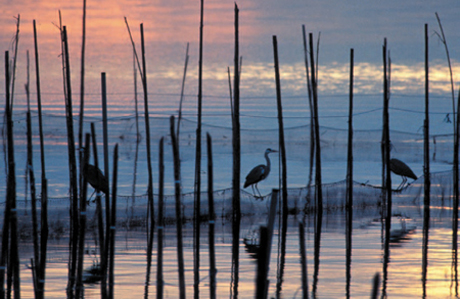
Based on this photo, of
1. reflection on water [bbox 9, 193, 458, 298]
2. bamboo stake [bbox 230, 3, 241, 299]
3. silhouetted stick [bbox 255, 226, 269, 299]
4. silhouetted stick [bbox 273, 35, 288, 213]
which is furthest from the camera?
silhouetted stick [bbox 273, 35, 288, 213]

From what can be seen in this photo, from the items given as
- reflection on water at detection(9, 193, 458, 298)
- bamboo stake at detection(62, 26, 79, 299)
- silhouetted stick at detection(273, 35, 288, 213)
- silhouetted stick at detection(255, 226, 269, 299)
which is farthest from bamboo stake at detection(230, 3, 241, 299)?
silhouetted stick at detection(255, 226, 269, 299)

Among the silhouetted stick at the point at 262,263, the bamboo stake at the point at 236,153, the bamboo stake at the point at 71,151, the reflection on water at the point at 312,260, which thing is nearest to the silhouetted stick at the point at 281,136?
the reflection on water at the point at 312,260

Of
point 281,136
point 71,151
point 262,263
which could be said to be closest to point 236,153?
point 281,136

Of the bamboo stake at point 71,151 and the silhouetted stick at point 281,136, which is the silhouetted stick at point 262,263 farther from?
the silhouetted stick at point 281,136

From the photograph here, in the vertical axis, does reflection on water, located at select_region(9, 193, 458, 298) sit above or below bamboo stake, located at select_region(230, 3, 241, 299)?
below

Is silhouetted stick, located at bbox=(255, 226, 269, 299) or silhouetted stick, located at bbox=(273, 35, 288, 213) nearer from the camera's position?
silhouetted stick, located at bbox=(255, 226, 269, 299)

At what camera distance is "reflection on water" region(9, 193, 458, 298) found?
6.36 metres

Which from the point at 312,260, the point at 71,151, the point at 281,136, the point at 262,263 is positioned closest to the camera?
the point at 262,263

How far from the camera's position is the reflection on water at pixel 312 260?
6.36 metres

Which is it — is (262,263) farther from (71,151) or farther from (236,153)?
(236,153)

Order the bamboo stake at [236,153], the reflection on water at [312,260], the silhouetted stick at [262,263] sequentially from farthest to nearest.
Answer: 1. the bamboo stake at [236,153]
2. the reflection on water at [312,260]
3. the silhouetted stick at [262,263]

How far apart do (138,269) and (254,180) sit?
547 centimetres

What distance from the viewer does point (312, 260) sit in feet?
25.1

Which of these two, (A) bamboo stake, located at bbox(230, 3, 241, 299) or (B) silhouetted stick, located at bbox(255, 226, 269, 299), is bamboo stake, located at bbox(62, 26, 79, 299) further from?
(B) silhouetted stick, located at bbox(255, 226, 269, 299)
